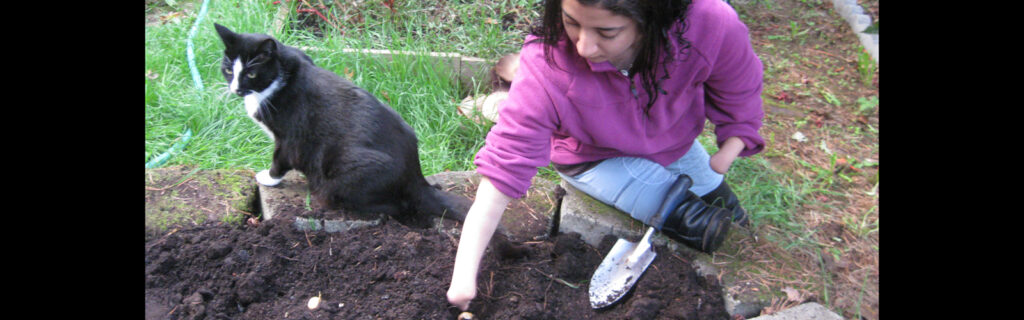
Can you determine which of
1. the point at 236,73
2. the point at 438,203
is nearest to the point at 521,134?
the point at 438,203

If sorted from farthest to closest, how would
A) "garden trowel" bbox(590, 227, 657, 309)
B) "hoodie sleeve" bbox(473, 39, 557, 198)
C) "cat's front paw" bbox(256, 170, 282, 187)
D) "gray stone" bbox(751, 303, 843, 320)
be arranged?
"cat's front paw" bbox(256, 170, 282, 187) < "garden trowel" bbox(590, 227, 657, 309) < "gray stone" bbox(751, 303, 843, 320) < "hoodie sleeve" bbox(473, 39, 557, 198)

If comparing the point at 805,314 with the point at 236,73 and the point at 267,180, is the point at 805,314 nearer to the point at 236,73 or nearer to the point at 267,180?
the point at 267,180

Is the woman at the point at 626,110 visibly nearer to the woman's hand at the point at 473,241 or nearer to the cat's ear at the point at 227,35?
the woman's hand at the point at 473,241

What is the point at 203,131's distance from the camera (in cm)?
317

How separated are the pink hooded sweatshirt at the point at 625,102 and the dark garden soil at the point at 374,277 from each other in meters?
0.39

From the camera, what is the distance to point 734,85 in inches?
86.4

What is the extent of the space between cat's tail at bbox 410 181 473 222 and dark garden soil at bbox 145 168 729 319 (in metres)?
0.06

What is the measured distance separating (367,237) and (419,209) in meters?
0.25

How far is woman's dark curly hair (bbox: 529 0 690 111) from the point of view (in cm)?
163

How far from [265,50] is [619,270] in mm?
1539

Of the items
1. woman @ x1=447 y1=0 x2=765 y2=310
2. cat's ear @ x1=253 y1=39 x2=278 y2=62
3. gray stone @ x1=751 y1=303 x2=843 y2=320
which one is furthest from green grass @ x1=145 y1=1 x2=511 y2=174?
gray stone @ x1=751 y1=303 x2=843 y2=320

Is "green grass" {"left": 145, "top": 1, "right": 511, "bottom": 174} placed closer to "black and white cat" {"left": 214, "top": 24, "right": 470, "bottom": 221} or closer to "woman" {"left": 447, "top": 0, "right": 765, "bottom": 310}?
"black and white cat" {"left": 214, "top": 24, "right": 470, "bottom": 221}

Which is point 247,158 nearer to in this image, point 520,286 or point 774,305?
point 520,286
